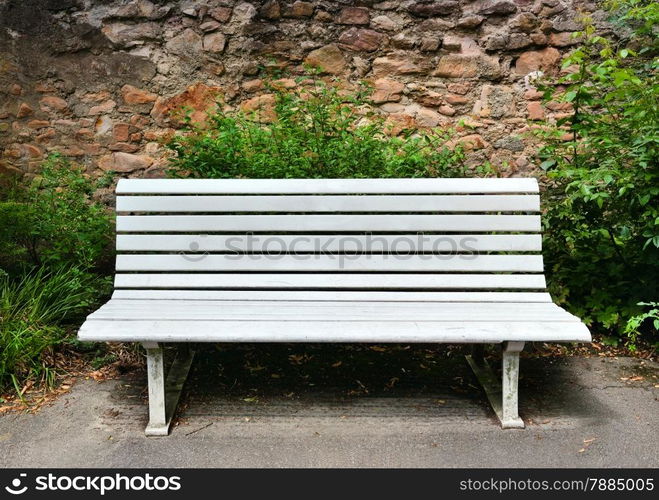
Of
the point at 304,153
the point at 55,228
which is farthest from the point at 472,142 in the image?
the point at 55,228

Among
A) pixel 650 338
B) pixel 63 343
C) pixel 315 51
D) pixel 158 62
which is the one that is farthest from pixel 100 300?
pixel 650 338

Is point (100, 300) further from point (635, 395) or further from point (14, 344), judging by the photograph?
point (635, 395)

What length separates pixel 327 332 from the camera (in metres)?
2.21

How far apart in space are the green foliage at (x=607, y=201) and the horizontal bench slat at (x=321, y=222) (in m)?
0.49

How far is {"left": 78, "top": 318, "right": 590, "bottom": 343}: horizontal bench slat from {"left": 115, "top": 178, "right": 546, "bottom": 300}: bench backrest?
17.7 inches

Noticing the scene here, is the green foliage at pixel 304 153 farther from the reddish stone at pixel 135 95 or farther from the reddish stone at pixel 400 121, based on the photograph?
the reddish stone at pixel 135 95

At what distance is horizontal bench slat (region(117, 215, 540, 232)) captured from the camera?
2.70 meters

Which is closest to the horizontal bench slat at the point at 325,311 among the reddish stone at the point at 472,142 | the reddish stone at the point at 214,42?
the reddish stone at the point at 472,142

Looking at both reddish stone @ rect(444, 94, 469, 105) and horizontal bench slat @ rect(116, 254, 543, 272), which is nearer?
horizontal bench slat @ rect(116, 254, 543, 272)

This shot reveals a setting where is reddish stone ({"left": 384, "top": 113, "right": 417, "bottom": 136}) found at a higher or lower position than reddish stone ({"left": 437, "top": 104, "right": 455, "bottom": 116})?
lower

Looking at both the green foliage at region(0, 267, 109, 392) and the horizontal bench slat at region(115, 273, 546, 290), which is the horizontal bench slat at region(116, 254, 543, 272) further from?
the green foliage at region(0, 267, 109, 392)

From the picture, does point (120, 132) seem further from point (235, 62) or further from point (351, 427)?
point (351, 427)

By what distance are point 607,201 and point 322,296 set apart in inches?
69.3

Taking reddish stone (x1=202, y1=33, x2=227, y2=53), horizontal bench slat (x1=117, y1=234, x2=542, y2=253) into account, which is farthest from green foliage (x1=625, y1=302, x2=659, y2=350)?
reddish stone (x1=202, y1=33, x2=227, y2=53)
